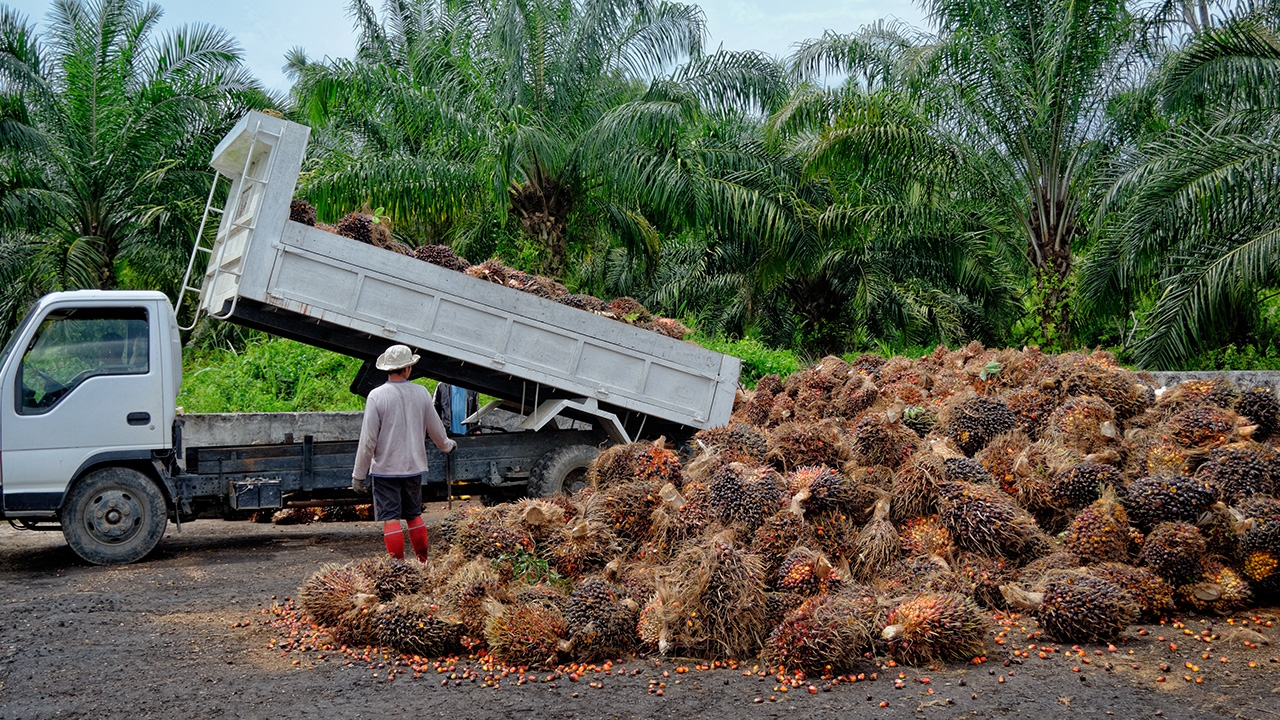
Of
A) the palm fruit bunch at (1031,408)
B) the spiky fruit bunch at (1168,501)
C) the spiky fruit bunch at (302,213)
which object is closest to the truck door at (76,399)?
the spiky fruit bunch at (302,213)

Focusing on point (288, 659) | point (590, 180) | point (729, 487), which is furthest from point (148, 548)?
point (590, 180)

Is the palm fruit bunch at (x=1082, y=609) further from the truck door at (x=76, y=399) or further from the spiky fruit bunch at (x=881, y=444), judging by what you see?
the truck door at (x=76, y=399)

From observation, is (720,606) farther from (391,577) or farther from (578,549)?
(391,577)

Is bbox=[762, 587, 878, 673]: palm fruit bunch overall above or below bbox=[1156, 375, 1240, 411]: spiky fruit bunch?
below

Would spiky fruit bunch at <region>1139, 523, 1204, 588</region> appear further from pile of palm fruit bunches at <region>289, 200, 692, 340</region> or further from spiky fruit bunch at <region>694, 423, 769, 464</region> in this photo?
pile of palm fruit bunches at <region>289, 200, 692, 340</region>

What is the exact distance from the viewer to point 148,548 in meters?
8.02

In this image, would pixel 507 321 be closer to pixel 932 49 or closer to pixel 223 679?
pixel 223 679

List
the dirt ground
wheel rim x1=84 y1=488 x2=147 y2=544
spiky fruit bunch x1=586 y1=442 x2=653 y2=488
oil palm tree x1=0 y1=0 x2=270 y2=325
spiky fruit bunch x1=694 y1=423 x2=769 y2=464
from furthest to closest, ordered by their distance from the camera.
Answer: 1. oil palm tree x1=0 y1=0 x2=270 y2=325
2. wheel rim x1=84 y1=488 x2=147 y2=544
3. spiky fruit bunch x1=586 y1=442 x2=653 y2=488
4. spiky fruit bunch x1=694 y1=423 x2=769 y2=464
5. the dirt ground

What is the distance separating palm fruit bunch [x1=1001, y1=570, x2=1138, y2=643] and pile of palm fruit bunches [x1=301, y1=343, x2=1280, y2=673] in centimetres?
1

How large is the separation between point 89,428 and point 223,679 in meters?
3.67

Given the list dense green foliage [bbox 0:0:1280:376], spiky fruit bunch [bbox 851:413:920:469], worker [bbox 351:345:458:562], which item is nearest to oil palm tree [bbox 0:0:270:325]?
dense green foliage [bbox 0:0:1280:376]

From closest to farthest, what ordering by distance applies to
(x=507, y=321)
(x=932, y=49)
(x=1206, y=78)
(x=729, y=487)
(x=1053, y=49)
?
(x=729, y=487) < (x=507, y=321) < (x=1206, y=78) < (x=1053, y=49) < (x=932, y=49)

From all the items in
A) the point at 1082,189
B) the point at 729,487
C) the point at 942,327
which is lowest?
the point at 729,487

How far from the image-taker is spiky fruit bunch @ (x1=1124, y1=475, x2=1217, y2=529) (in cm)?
607
